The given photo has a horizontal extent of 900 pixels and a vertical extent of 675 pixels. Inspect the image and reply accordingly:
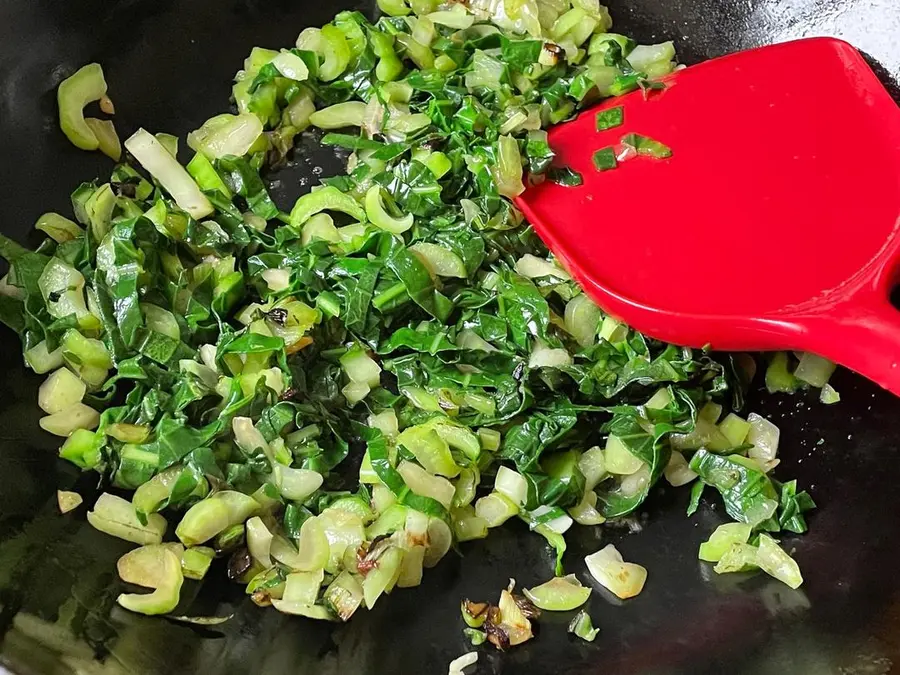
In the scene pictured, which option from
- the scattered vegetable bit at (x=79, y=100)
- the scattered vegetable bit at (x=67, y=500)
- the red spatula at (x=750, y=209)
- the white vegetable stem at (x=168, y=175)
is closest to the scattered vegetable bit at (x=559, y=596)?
the red spatula at (x=750, y=209)

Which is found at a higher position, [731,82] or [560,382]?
[731,82]

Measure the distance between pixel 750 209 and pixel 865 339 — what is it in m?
0.50

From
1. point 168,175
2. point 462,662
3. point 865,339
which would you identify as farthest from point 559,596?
point 168,175

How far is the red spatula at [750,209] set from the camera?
2.16 meters

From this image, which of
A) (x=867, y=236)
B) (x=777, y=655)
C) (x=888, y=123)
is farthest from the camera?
(x=888, y=123)

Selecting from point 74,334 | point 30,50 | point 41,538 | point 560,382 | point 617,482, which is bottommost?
point 617,482

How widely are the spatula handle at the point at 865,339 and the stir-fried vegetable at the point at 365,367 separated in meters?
0.37

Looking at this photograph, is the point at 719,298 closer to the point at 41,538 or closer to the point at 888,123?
the point at 888,123

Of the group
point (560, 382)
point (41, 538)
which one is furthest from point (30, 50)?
point (560, 382)

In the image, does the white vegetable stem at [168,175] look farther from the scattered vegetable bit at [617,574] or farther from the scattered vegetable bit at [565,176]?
the scattered vegetable bit at [617,574]

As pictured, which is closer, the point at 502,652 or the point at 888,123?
the point at 502,652

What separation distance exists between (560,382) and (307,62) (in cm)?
144

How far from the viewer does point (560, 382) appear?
2.35 metres

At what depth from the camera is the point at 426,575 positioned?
87.0 inches
